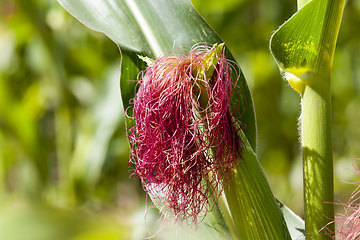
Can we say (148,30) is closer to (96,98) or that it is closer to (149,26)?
(149,26)

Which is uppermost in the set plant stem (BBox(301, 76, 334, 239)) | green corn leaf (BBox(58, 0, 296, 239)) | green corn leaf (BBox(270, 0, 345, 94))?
green corn leaf (BBox(58, 0, 296, 239))

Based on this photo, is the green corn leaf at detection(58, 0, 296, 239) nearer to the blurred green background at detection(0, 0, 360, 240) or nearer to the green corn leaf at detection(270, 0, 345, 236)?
the green corn leaf at detection(270, 0, 345, 236)

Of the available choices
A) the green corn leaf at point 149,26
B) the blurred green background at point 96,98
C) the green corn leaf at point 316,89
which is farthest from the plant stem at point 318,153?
the blurred green background at point 96,98

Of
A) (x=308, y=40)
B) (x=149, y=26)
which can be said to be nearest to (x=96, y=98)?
(x=149, y=26)

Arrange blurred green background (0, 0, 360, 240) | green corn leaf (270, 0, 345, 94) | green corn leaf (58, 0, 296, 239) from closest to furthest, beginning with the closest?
green corn leaf (270, 0, 345, 94) → green corn leaf (58, 0, 296, 239) → blurred green background (0, 0, 360, 240)

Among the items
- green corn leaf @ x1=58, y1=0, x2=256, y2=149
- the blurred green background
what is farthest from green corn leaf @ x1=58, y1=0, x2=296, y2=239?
the blurred green background

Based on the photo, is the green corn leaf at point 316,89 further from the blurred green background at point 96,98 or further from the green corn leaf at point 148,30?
the blurred green background at point 96,98

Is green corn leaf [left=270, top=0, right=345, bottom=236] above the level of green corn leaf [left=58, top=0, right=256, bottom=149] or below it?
below
